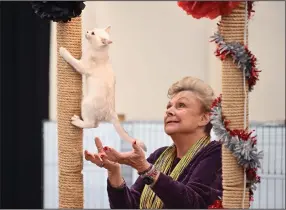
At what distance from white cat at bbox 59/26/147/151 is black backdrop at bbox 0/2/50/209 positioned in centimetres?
198

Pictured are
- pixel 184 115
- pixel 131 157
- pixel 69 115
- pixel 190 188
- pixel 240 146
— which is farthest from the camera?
pixel 184 115

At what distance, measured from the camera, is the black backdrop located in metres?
4.23

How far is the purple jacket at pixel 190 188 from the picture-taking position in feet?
6.92

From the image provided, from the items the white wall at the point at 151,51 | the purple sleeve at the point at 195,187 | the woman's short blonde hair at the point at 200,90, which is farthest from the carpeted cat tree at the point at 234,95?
the white wall at the point at 151,51

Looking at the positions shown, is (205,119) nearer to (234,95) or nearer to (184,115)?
(184,115)

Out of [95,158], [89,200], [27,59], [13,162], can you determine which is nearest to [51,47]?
[27,59]

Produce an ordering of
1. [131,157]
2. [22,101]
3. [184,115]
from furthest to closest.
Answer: [22,101], [184,115], [131,157]

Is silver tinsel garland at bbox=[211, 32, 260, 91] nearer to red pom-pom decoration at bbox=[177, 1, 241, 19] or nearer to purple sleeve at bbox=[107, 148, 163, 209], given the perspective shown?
red pom-pom decoration at bbox=[177, 1, 241, 19]

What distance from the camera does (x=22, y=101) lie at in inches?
169

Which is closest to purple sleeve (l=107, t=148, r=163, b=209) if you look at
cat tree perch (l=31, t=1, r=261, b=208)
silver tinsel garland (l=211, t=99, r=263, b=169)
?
cat tree perch (l=31, t=1, r=261, b=208)

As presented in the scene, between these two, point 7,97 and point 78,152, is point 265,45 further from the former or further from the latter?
point 78,152

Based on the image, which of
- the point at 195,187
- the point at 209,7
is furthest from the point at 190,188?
the point at 209,7

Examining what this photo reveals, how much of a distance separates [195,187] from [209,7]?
1.78ft

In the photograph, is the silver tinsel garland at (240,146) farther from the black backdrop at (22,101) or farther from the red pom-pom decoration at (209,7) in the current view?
the black backdrop at (22,101)
